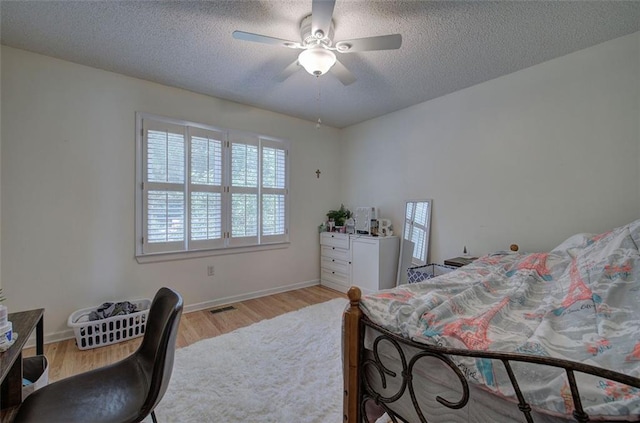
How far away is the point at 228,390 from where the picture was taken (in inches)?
73.8

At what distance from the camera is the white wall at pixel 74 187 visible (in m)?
2.41

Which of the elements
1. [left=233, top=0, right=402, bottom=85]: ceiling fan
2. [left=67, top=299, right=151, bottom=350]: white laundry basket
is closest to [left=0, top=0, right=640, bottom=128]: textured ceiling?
[left=233, top=0, right=402, bottom=85]: ceiling fan

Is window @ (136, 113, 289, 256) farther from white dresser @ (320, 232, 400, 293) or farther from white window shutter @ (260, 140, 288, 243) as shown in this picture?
white dresser @ (320, 232, 400, 293)

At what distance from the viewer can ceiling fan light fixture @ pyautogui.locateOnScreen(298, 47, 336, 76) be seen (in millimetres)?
1889

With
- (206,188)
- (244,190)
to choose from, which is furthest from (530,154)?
(206,188)

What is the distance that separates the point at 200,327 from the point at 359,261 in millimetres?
2117

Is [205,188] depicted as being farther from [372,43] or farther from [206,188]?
[372,43]

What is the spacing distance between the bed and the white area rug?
1.54 ft

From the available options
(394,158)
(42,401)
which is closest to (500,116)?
(394,158)

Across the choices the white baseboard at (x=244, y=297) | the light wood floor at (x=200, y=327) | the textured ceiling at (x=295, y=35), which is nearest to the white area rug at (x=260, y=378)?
the light wood floor at (x=200, y=327)

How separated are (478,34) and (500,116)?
3.40ft

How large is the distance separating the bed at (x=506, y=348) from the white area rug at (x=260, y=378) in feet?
1.54

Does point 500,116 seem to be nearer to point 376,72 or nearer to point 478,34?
point 478,34

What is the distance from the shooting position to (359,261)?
3865mm
